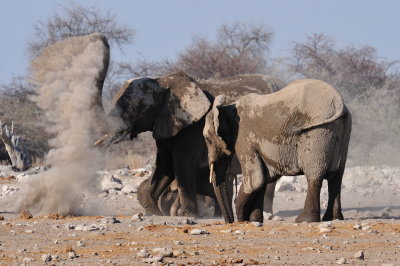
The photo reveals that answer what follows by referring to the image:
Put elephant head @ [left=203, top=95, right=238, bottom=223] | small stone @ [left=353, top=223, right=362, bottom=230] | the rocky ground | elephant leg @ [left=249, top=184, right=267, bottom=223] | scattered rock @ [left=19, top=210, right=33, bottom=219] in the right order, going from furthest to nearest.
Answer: scattered rock @ [left=19, top=210, right=33, bottom=219] < elephant head @ [left=203, top=95, right=238, bottom=223] < elephant leg @ [left=249, top=184, right=267, bottom=223] < small stone @ [left=353, top=223, right=362, bottom=230] < the rocky ground

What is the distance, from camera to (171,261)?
8375mm

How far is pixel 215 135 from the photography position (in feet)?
40.6

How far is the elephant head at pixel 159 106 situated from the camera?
1480 cm

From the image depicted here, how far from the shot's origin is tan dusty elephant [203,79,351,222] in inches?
466

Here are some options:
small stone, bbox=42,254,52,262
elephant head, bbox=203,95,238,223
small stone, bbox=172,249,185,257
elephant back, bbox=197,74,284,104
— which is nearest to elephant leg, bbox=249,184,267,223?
elephant head, bbox=203,95,238,223

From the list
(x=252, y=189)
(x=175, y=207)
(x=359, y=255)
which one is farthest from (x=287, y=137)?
(x=175, y=207)

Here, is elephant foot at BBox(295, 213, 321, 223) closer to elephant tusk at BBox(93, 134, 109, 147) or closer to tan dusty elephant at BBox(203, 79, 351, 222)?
tan dusty elephant at BBox(203, 79, 351, 222)

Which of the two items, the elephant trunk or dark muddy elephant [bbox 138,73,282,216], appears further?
dark muddy elephant [bbox 138,73,282,216]

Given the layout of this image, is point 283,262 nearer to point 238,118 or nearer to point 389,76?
point 238,118

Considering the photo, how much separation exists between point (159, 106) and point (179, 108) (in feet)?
0.95

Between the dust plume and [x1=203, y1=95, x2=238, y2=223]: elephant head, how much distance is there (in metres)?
1.98

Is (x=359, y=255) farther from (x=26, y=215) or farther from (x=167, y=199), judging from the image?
(x=167, y=199)

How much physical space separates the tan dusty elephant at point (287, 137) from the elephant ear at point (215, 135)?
0.01m

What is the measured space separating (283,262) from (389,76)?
90.2 feet
